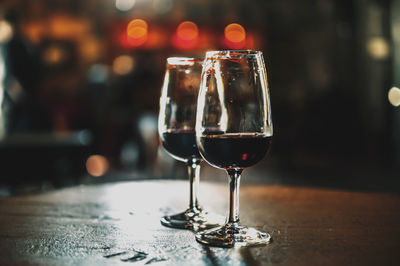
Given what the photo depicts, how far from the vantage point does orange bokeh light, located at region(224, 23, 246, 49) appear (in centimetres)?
819

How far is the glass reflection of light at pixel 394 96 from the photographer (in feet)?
18.6

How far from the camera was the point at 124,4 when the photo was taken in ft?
26.1

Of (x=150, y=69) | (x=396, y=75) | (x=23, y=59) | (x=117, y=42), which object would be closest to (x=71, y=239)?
(x=23, y=59)

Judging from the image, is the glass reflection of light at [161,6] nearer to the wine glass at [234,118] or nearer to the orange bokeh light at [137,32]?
the orange bokeh light at [137,32]

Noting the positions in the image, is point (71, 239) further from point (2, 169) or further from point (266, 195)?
point (2, 169)

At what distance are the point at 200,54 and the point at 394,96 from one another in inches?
128

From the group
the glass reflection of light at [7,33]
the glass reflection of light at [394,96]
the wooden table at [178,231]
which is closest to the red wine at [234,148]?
the wooden table at [178,231]

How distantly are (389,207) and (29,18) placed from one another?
808 cm

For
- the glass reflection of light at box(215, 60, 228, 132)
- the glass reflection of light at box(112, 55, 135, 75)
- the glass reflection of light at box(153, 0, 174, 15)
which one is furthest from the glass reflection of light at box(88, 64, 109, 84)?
the glass reflection of light at box(215, 60, 228, 132)

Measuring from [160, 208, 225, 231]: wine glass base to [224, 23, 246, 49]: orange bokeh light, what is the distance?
7532 mm

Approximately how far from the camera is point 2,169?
2.25 m

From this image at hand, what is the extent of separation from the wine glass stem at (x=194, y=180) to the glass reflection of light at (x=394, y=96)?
17.6ft

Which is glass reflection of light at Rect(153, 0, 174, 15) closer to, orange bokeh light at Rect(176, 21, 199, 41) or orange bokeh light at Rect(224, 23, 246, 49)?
orange bokeh light at Rect(176, 21, 199, 41)

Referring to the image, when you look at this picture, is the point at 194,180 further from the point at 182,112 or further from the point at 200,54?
the point at 200,54
